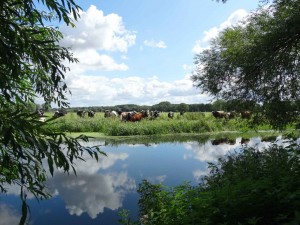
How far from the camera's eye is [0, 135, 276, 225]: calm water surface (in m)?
7.84

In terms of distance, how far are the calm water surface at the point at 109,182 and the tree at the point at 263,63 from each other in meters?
2.54

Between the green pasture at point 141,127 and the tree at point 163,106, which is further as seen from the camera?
the tree at point 163,106

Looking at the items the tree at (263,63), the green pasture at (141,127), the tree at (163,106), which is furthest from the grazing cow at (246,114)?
the tree at (163,106)

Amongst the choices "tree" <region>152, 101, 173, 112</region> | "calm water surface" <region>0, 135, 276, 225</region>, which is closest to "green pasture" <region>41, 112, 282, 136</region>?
"calm water surface" <region>0, 135, 276, 225</region>

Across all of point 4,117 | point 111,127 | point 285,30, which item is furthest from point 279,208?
point 111,127

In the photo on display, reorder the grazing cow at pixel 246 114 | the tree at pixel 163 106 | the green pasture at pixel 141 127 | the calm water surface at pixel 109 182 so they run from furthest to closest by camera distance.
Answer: the tree at pixel 163 106
the green pasture at pixel 141 127
the grazing cow at pixel 246 114
the calm water surface at pixel 109 182

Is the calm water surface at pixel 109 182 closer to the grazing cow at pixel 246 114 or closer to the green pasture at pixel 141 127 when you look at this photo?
the grazing cow at pixel 246 114

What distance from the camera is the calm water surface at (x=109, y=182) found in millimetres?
7840

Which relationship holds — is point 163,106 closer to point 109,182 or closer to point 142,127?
point 142,127

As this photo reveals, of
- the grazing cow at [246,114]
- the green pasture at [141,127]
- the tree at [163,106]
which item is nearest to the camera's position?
the grazing cow at [246,114]

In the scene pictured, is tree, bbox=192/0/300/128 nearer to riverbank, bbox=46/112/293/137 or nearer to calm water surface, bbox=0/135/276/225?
calm water surface, bbox=0/135/276/225

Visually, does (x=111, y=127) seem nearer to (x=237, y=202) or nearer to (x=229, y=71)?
(x=229, y=71)

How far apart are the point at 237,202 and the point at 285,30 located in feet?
19.8

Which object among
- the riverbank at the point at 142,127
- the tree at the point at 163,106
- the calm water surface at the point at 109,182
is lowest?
the calm water surface at the point at 109,182
